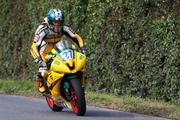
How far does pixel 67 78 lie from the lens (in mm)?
11352

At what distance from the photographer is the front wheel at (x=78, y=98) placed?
433 inches

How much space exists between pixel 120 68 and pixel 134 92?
0.88 m

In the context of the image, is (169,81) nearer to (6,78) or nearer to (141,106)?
(141,106)

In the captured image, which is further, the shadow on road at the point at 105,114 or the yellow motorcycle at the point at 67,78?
the shadow on road at the point at 105,114

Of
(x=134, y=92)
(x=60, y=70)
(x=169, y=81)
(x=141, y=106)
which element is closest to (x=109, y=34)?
(x=134, y=92)

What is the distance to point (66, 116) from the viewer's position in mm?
11586

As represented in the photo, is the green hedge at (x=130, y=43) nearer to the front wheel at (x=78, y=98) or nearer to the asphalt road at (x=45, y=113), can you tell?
the asphalt road at (x=45, y=113)

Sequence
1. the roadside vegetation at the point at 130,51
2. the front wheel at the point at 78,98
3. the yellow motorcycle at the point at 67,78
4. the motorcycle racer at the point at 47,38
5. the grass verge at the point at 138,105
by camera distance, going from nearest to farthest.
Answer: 1. the front wheel at the point at 78,98
2. the yellow motorcycle at the point at 67,78
3. the grass verge at the point at 138,105
4. the motorcycle racer at the point at 47,38
5. the roadside vegetation at the point at 130,51

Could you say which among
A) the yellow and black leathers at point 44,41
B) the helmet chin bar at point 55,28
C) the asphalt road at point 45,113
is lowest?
the asphalt road at point 45,113

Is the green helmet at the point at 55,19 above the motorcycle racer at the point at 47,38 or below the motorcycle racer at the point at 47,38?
above

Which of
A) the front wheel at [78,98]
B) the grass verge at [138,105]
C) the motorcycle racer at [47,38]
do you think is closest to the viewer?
the front wheel at [78,98]

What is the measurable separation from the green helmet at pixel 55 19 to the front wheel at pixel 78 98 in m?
1.32

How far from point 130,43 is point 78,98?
14.8 ft

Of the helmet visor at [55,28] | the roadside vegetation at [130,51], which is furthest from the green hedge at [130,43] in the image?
the helmet visor at [55,28]
